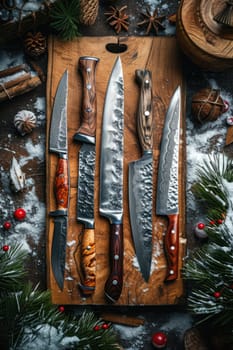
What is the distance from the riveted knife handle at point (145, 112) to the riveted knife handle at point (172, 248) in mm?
189

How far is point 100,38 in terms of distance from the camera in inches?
66.0

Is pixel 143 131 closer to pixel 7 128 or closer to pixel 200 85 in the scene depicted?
pixel 200 85

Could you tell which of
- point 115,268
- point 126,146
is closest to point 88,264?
point 115,268

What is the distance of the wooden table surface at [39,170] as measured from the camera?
1.66m

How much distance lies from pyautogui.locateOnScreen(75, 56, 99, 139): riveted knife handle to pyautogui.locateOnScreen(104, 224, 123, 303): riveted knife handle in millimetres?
241

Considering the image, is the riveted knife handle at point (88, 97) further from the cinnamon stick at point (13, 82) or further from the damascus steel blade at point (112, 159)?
the cinnamon stick at point (13, 82)

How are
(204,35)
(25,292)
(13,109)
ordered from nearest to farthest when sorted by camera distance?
(25,292), (204,35), (13,109)

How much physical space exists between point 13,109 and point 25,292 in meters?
0.47

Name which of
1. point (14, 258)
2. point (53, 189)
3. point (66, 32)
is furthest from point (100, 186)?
point (66, 32)

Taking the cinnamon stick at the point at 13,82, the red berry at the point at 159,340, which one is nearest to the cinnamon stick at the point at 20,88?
the cinnamon stick at the point at 13,82

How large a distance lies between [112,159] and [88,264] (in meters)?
0.25

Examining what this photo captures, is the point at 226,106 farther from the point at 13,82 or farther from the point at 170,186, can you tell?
the point at 13,82

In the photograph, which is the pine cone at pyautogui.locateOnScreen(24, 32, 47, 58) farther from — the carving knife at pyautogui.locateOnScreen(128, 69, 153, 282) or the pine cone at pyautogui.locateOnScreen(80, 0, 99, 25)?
the carving knife at pyautogui.locateOnScreen(128, 69, 153, 282)

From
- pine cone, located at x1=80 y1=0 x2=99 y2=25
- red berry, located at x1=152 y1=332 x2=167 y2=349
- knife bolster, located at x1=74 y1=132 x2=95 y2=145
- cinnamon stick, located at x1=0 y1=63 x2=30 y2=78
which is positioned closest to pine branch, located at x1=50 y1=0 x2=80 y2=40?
pine cone, located at x1=80 y1=0 x2=99 y2=25
